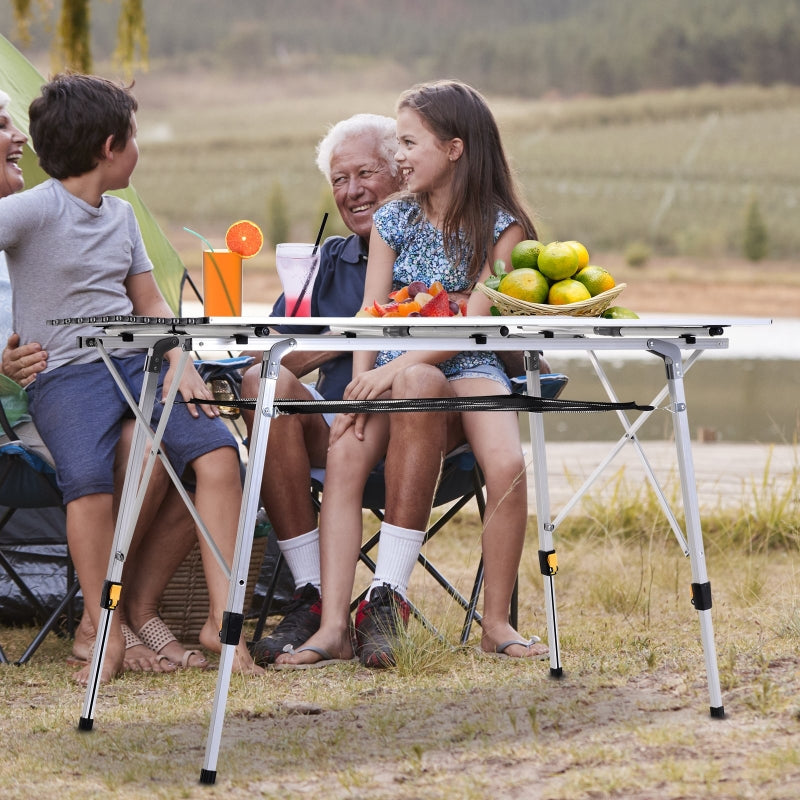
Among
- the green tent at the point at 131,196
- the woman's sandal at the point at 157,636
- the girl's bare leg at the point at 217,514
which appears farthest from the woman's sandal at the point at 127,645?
the green tent at the point at 131,196

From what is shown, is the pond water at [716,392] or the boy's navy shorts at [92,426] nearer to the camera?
the boy's navy shorts at [92,426]

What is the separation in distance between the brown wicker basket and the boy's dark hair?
793 millimetres

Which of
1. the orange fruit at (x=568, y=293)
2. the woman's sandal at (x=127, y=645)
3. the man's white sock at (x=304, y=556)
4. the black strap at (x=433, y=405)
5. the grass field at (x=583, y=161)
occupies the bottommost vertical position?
the woman's sandal at (x=127, y=645)

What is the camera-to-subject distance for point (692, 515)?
1964mm

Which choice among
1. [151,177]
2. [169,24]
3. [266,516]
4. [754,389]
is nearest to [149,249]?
[266,516]

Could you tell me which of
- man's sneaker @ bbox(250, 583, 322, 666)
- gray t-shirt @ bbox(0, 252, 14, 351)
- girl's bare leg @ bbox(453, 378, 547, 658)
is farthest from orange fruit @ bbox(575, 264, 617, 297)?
gray t-shirt @ bbox(0, 252, 14, 351)

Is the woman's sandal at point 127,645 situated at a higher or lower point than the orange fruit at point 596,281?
lower

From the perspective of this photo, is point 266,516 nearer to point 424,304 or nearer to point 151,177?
point 424,304

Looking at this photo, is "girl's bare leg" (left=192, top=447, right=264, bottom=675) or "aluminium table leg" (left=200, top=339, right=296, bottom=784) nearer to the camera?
"aluminium table leg" (left=200, top=339, right=296, bottom=784)

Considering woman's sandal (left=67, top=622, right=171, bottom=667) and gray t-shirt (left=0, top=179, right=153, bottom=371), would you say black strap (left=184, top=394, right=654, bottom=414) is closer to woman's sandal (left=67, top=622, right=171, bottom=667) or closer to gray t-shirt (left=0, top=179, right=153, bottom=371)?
gray t-shirt (left=0, top=179, right=153, bottom=371)

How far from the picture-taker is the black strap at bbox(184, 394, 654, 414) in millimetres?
1904

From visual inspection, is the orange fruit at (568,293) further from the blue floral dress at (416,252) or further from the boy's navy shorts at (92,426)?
the boy's navy shorts at (92,426)

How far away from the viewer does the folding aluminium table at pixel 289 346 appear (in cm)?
172

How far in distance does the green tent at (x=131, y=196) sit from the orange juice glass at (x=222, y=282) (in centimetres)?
151
